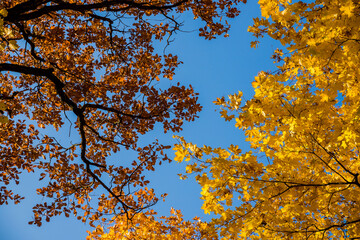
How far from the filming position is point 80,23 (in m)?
8.38

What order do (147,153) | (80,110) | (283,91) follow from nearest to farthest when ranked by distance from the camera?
(283,91)
(80,110)
(147,153)

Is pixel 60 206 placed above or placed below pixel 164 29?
below

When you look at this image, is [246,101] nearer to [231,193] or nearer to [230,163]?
[230,163]

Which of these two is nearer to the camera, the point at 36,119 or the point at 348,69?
the point at 348,69

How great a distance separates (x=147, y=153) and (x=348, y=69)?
227 inches

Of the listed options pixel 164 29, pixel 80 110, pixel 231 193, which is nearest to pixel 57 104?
pixel 80 110

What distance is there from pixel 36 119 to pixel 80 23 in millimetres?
3470

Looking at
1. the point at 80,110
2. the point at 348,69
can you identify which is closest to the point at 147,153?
the point at 80,110

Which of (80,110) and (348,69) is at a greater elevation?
(80,110)

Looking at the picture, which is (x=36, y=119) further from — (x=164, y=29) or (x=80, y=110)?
(x=164, y=29)

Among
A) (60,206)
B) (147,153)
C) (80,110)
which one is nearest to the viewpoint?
(80,110)

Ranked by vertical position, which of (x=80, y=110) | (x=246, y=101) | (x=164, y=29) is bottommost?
(x=246, y=101)

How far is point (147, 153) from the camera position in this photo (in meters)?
7.70

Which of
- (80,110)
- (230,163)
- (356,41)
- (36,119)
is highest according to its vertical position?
(36,119)
